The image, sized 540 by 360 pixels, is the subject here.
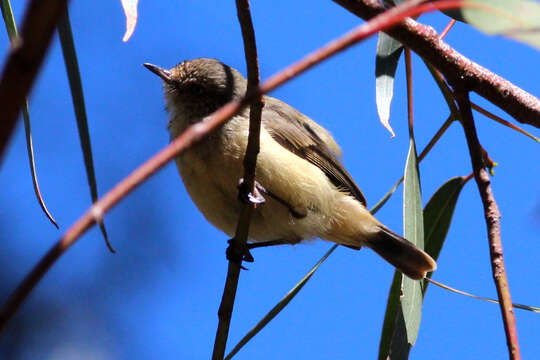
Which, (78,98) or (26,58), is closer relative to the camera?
(26,58)

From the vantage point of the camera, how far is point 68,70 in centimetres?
181

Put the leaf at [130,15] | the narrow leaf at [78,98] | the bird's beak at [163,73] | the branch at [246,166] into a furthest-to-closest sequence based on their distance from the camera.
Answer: the bird's beak at [163,73] → the leaf at [130,15] → the narrow leaf at [78,98] → the branch at [246,166]

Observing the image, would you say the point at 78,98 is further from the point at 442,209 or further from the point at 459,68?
the point at 442,209

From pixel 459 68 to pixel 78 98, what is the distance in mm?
1148

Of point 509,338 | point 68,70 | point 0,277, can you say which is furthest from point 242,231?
point 0,277

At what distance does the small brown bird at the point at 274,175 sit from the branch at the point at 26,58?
102 inches

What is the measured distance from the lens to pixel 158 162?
1.91ft

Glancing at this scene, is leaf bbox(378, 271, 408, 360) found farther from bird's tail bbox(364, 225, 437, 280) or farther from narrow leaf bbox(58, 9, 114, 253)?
narrow leaf bbox(58, 9, 114, 253)

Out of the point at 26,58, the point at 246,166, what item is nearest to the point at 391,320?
the point at 246,166

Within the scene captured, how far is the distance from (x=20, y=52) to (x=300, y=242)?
3.40m

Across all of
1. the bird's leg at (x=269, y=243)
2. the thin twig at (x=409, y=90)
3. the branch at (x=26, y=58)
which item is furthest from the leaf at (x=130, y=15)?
the bird's leg at (x=269, y=243)

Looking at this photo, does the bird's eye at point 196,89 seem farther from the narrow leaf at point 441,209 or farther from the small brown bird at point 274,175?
the narrow leaf at point 441,209

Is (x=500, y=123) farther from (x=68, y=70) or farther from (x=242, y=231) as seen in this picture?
(x=68, y=70)

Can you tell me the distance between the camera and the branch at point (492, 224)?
1584mm
